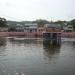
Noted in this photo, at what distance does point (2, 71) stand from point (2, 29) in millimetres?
110320

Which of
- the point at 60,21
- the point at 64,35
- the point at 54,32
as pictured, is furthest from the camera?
the point at 60,21

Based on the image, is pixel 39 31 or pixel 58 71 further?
pixel 39 31

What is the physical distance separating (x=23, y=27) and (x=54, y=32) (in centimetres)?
5229

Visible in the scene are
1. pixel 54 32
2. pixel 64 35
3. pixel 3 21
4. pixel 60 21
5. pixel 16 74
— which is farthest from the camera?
pixel 60 21

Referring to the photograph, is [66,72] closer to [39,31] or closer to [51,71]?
[51,71]

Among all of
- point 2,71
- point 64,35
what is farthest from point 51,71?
point 64,35

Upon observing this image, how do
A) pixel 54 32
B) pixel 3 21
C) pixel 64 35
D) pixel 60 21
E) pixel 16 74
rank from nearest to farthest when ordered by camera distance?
pixel 16 74 < pixel 54 32 < pixel 64 35 < pixel 3 21 < pixel 60 21

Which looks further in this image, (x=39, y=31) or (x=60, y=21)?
(x=60, y=21)

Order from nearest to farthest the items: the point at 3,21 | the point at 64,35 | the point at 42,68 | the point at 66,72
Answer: the point at 66,72 < the point at 42,68 < the point at 64,35 < the point at 3,21

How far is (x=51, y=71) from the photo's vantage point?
782 inches

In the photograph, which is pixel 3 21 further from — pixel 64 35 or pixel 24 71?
pixel 24 71

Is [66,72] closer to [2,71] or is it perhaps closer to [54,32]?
[2,71]

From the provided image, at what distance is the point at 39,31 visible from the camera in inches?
4429

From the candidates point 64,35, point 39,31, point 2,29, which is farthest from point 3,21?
point 64,35
